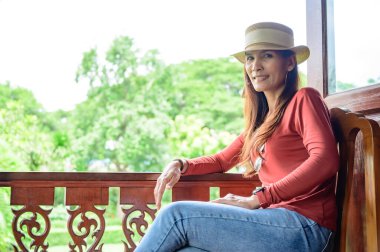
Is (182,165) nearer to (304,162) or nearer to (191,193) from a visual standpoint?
(191,193)

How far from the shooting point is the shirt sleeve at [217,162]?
2051 millimetres

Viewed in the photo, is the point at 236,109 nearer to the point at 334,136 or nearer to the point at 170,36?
the point at 170,36

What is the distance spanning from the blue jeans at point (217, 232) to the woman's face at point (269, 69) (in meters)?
0.59

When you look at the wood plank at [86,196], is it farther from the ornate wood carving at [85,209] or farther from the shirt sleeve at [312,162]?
the shirt sleeve at [312,162]

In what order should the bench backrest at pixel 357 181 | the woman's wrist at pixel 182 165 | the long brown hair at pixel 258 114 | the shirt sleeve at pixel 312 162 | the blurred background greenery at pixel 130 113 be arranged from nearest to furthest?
the bench backrest at pixel 357 181 < the shirt sleeve at pixel 312 162 < the long brown hair at pixel 258 114 < the woman's wrist at pixel 182 165 < the blurred background greenery at pixel 130 113

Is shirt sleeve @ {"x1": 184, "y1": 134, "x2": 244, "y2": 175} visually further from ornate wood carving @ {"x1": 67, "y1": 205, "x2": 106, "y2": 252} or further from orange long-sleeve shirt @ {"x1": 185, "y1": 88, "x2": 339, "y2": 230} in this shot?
ornate wood carving @ {"x1": 67, "y1": 205, "x2": 106, "y2": 252}

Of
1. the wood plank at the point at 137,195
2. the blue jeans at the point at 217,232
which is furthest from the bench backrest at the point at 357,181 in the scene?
the wood plank at the point at 137,195

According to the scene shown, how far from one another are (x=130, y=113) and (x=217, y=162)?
7290 millimetres

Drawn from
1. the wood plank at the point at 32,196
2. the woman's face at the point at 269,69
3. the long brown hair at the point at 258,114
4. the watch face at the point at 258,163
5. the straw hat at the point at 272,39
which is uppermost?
the straw hat at the point at 272,39

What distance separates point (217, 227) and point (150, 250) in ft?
0.72

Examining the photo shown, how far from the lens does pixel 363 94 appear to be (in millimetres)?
1770

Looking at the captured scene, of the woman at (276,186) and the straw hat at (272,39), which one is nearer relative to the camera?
the woman at (276,186)

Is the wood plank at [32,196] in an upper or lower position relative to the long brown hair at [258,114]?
lower

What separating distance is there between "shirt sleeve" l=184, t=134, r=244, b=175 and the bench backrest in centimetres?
54
